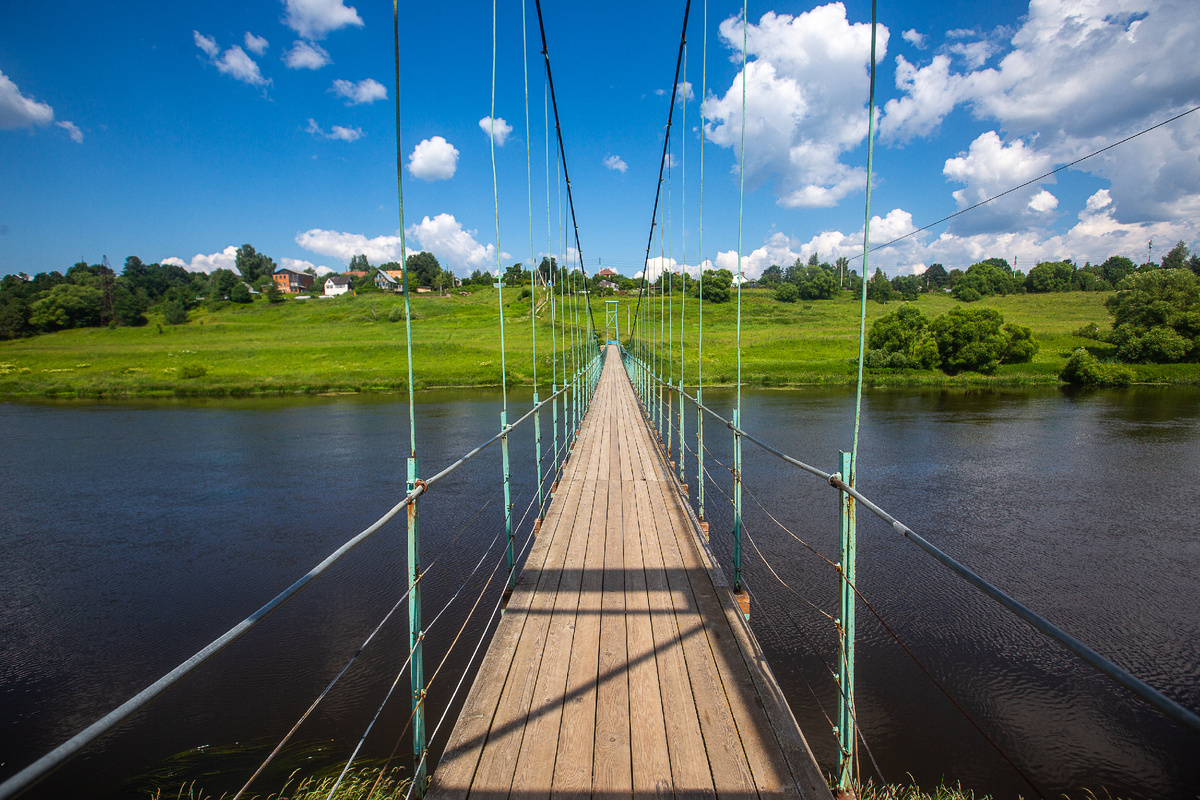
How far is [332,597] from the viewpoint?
21.7ft

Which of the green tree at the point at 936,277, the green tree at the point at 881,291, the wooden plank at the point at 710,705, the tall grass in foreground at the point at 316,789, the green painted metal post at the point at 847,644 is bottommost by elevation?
the tall grass in foreground at the point at 316,789

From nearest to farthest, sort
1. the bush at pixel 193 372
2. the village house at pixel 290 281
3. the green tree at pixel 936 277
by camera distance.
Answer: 1. the bush at pixel 193 372
2. the green tree at pixel 936 277
3. the village house at pixel 290 281

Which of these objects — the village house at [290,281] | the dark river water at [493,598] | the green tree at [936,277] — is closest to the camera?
the dark river water at [493,598]

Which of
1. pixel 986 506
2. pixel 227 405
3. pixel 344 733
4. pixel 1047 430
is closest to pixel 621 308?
pixel 227 405

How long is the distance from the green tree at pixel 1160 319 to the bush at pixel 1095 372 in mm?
2753

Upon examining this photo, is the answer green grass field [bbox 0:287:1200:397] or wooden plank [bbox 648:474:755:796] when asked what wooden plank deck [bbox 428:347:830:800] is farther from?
green grass field [bbox 0:287:1200:397]

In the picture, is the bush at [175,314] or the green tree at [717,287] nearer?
the bush at [175,314]

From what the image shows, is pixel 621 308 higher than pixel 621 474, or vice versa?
pixel 621 308

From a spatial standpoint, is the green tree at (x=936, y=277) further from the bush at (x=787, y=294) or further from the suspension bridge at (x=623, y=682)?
the suspension bridge at (x=623, y=682)

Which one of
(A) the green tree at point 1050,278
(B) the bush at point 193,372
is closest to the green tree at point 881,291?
(A) the green tree at point 1050,278

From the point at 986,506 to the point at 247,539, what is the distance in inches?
467

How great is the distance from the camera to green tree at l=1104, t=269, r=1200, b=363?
2598 cm

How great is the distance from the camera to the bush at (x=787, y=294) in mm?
57781

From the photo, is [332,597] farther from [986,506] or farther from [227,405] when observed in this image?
[227,405]
